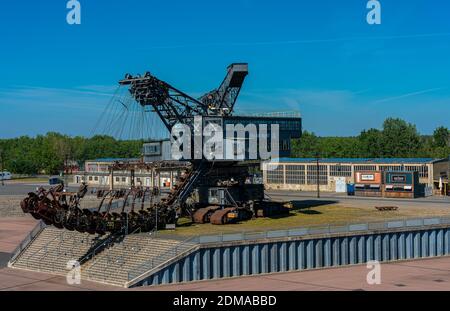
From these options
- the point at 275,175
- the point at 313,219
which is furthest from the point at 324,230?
the point at 275,175

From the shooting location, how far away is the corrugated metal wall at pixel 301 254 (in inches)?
2229

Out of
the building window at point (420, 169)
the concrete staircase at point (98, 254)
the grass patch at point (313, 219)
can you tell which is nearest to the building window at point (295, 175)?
the building window at point (420, 169)

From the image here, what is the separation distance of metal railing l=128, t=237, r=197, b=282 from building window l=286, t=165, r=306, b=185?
262 feet

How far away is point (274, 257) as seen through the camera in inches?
2388

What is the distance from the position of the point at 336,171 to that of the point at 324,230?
6769 cm

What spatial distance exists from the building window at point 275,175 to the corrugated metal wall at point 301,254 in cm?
6917

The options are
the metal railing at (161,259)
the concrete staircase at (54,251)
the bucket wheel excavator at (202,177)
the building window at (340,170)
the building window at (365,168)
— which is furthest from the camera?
the building window at (340,170)

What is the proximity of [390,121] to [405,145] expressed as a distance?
9971 millimetres

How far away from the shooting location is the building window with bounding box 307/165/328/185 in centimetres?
13150
